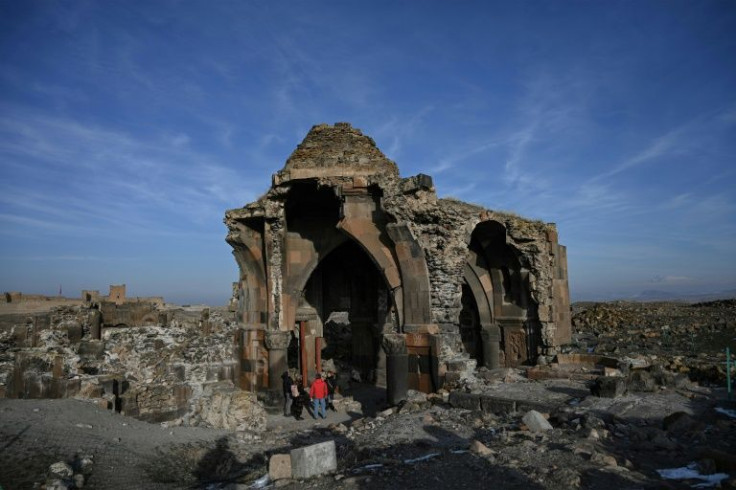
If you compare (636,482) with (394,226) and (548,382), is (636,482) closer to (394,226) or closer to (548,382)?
(548,382)

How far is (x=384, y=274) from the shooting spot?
1050cm

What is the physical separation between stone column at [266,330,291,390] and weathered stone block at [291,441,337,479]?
7305 mm

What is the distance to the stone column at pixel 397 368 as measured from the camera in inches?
389

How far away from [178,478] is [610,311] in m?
23.9

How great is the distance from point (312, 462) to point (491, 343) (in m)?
10.8

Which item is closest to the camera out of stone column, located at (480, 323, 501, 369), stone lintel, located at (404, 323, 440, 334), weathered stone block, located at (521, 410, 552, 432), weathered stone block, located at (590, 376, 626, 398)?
weathered stone block, located at (521, 410, 552, 432)

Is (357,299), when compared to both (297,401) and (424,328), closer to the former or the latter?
(297,401)

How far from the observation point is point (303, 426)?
9.64 metres

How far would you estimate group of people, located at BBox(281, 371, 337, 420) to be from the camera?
1061 cm

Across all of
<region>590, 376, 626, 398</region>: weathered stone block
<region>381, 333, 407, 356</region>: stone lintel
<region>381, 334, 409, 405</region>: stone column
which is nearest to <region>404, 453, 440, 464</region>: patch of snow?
<region>590, 376, 626, 398</region>: weathered stone block

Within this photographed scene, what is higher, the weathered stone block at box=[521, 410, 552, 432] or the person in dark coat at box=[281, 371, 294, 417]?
the weathered stone block at box=[521, 410, 552, 432]

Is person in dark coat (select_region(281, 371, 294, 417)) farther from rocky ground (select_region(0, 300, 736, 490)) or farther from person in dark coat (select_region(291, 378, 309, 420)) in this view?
rocky ground (select_region(0, 300, 736, 490))

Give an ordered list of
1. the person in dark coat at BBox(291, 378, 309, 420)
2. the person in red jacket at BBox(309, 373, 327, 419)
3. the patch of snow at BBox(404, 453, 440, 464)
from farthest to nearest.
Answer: the person in dark coat at BBox(291, 378, 309, 420), the person in red jacket at BBox(309, 373, 327, 419), the patch of snow at BBox(404, 453, 440, 464)

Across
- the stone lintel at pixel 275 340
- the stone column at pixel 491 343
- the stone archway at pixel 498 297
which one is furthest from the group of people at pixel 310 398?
the stone archway at pixel 498 297
